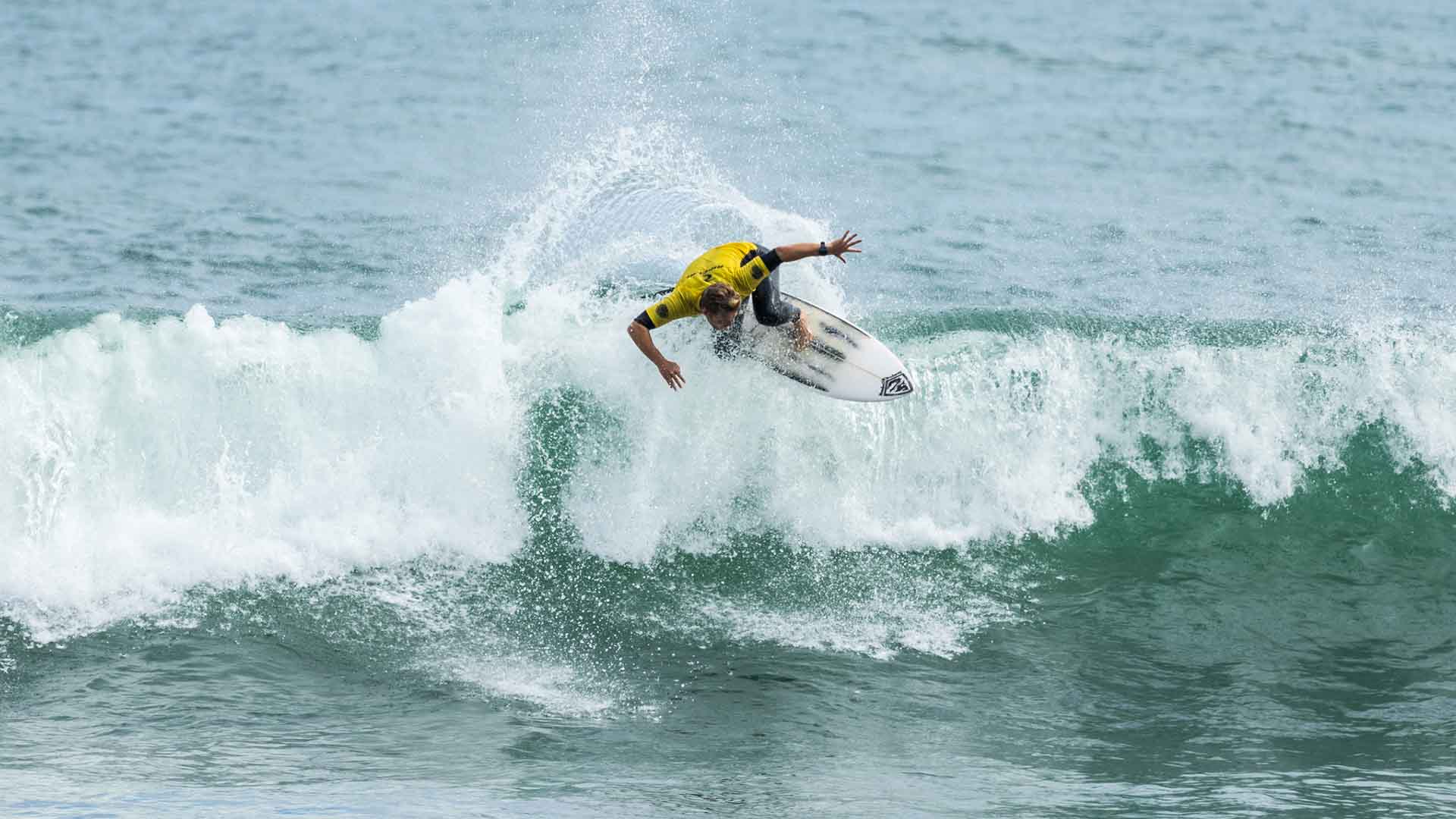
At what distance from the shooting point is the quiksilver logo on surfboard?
12086 millimetres

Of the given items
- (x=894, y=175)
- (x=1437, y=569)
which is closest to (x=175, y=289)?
(x=894, y=175)

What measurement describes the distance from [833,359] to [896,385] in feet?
1.81

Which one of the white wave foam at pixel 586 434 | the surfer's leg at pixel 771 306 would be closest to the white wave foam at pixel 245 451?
the white wave foam at pixel 586 434

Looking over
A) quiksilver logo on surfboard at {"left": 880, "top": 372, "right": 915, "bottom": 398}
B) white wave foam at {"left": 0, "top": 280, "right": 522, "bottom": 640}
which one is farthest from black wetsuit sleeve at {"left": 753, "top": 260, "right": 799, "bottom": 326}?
white wave foam at {"left": 0, "top": 280, "right": 522, "bottom": 640}

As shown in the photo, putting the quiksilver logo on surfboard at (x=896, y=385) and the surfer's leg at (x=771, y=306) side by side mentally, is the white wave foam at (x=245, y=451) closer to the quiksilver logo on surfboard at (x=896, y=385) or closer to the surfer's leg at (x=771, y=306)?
the surfer's leg at (x=771, y=306)

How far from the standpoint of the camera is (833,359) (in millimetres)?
12164

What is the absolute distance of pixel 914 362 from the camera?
13812 mm

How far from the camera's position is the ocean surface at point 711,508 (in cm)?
926

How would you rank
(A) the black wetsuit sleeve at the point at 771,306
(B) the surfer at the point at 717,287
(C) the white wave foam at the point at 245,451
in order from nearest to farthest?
(B) the surfer at the point at 717,287 → (A) the black wetsuit sleeve at the point at 771,306 → (C) the white wave foam at the point at 245,451

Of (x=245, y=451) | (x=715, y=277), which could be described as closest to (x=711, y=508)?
(x=715, y=277)

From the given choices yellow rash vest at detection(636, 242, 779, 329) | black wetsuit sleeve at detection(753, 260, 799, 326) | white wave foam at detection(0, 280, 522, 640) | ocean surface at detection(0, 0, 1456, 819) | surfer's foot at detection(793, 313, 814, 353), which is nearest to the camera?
ocean surface at detection(0, 0, 1456, 819)

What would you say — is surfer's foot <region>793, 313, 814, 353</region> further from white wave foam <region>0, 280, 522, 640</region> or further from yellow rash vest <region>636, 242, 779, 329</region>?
white wave foam <region>0, 280, 522, 640</region>

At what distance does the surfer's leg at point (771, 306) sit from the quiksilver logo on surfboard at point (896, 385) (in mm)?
892

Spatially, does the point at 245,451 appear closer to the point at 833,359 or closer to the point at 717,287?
the point at 717,287
